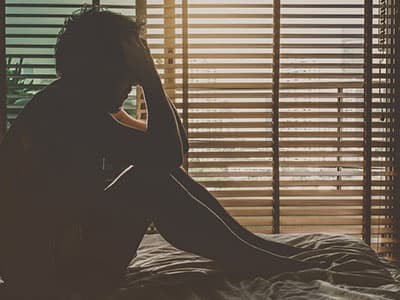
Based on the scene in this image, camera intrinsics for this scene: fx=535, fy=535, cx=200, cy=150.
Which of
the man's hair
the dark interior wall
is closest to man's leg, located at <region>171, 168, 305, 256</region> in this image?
the man's hair

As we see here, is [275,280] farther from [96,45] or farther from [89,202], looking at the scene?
[96,45]

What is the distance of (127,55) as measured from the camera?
1814mm

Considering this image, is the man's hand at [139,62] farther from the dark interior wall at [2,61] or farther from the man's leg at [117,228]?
the dark interior wall at [2,61]

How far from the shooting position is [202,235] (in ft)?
5.37

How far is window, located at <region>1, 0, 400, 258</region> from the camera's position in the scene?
3.42m

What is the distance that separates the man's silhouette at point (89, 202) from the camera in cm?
153

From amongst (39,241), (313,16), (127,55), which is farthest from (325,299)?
(313,16)

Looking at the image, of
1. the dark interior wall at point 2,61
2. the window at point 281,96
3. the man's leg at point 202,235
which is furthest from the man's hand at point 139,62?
the dark interior wall at point 2,61

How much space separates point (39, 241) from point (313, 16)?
256 cm

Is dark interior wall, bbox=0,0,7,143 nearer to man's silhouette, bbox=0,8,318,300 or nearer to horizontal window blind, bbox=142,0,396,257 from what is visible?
horizontal window blind, bbox=142,0,396,257

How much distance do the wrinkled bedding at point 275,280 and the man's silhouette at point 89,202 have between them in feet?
0.26

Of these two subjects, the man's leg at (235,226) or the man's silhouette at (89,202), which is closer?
the man's silhouette at (89,202)

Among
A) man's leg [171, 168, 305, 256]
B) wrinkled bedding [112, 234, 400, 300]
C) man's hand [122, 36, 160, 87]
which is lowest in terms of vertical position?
wrinkled bedding [112, 234, 400, 300]

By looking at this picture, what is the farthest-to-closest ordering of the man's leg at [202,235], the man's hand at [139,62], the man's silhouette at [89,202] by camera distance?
the man's hand at [139,62], the man's leg at [202,235], the man's silhouette at [89,202]
